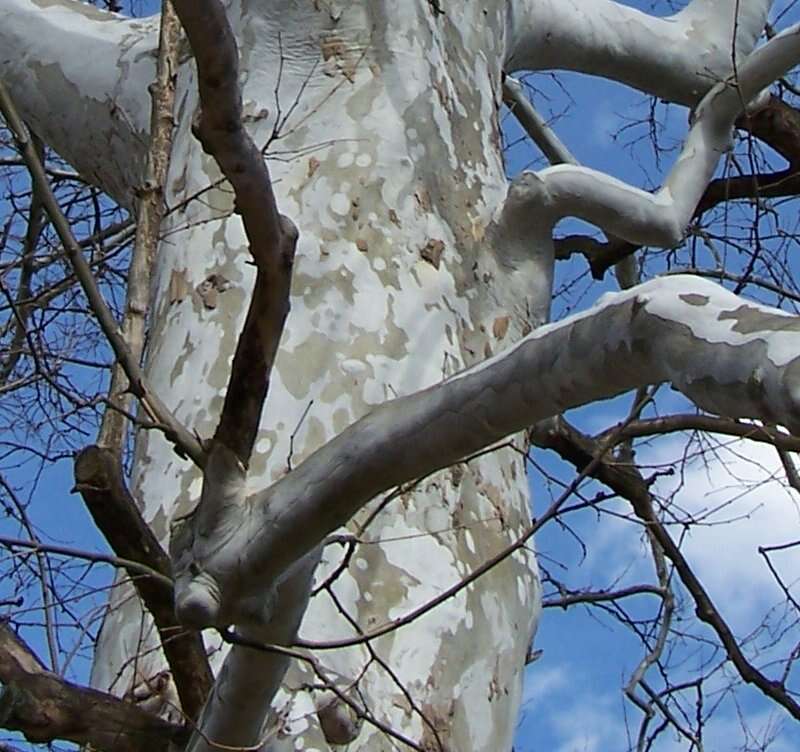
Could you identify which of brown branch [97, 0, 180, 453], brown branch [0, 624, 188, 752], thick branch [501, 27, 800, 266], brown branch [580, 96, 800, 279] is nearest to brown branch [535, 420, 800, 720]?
brown branch [580, 96, 800, 279]

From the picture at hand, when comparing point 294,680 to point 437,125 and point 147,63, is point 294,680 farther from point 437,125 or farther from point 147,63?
point 147,63

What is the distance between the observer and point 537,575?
72.1 inches

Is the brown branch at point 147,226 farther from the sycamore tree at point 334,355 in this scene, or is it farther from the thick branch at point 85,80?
the thick branch at point 85,80

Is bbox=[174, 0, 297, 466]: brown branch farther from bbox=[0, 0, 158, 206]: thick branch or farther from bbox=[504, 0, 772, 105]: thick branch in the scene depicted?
bbox=[504, 0, 772, 105]: thick branch

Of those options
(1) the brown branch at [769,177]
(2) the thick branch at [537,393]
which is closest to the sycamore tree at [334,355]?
(2) the thick branch at [537,393]

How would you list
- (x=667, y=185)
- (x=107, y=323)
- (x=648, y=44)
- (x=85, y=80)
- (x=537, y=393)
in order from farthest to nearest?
(x=648, y=44) < (x=85, y=80) < (x=667, y=185) < (x=107, y=323) < (x=537, y=393)

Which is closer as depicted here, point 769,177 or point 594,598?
point 594,598

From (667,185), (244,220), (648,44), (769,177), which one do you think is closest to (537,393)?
(244,220)

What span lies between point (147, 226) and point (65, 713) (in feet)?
2.07

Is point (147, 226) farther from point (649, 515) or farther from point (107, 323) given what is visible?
point (649, 515)

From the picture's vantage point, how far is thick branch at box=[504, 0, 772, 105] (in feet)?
9.11

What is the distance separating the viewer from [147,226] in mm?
1743

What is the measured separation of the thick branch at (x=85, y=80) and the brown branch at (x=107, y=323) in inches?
34.4

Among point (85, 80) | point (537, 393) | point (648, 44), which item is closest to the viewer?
point (537, 393)
